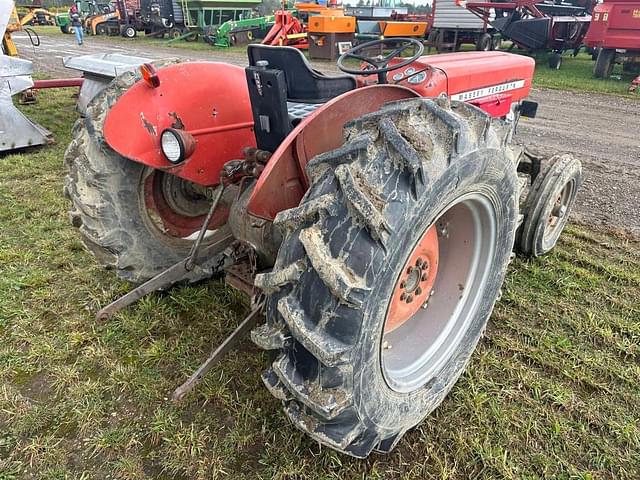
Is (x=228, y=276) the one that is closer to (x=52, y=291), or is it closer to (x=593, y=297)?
(x=52, y=291)

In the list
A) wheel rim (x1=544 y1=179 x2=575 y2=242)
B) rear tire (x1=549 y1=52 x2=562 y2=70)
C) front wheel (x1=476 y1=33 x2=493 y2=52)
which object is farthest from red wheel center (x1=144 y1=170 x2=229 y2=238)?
front wheel (x1=476 y1=33 x2=493 y2=52)

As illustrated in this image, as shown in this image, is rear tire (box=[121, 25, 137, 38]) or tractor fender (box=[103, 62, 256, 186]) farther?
rear tire (box=[121, 25, 137, 38])

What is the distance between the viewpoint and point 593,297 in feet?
9.97

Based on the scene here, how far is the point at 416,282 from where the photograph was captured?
6.79 feet

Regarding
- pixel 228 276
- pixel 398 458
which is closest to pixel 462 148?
pixel 398 458

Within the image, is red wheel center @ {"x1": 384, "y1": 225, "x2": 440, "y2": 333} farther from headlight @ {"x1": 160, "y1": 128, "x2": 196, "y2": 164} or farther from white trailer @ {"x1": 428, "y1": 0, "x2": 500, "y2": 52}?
white trailer @ {"x1": 428, "y1": 0, "x2": 500, "y2": 52}

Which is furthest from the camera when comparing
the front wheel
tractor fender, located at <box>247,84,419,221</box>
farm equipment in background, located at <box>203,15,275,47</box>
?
farm equipment in background, located at <box>203,15,275,47</box>

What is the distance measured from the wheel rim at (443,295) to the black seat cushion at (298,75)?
76cm

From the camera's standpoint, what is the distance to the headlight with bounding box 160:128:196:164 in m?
2.12

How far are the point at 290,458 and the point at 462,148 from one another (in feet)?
4.52

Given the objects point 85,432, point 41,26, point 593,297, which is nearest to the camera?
point 85,432

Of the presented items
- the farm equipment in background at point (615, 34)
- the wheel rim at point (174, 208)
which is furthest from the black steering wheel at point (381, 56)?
the farm equipment in background at point (615, 34)

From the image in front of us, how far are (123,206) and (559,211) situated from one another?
2902 millimetres

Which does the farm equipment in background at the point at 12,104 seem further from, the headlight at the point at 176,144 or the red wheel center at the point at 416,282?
the red wheel center at the point at 416,282
